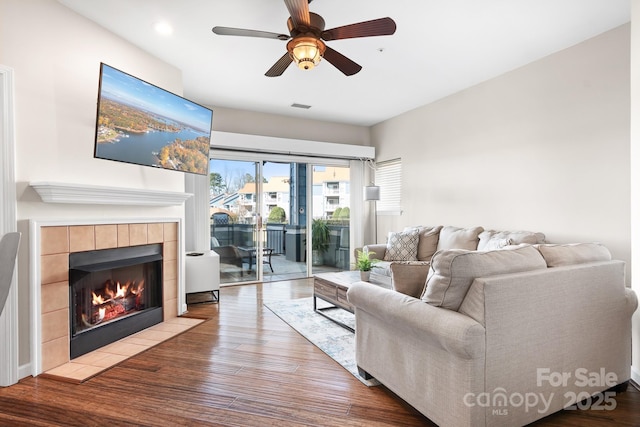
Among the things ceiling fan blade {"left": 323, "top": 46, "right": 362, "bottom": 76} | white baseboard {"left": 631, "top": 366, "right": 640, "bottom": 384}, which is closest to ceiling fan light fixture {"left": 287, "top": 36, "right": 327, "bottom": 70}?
ceiling fan blade {"left": 323, "top": 46, "right": 362, "bottom": 76}

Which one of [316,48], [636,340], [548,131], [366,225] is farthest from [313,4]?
[366,225]

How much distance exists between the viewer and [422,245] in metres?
4.70

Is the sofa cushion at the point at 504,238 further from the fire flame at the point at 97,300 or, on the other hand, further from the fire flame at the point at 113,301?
the fire flame at the point at 97,300

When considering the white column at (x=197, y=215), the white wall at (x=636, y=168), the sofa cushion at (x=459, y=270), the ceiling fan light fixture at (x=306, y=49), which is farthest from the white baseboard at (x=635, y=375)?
the white column at (x=197, y=215)

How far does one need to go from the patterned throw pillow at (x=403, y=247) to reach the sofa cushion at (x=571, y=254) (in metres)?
2.58

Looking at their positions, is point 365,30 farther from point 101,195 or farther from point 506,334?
point 101,195

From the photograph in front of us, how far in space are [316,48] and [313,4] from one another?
553 millimetres

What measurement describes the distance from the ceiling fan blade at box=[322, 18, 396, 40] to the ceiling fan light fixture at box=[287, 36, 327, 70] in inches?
3.8

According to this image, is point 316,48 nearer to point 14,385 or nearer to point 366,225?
point 14,385

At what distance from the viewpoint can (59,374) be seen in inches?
93.8

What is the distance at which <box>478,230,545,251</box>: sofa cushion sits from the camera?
338cm

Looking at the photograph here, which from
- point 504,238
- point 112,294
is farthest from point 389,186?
point 112,294

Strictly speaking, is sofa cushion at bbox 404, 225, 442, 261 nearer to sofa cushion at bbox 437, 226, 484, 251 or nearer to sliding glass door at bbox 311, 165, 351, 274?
sofa cushion at bbox 437, 226, 484, 251

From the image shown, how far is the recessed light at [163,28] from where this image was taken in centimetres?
288
